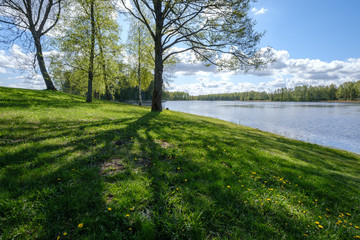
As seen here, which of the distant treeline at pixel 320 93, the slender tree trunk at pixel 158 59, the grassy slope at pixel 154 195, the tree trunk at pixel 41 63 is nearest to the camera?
the grassy slope at pixel 154 195

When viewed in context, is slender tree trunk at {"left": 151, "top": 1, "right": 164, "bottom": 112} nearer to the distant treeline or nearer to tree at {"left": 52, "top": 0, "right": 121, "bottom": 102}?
tree at {"left": 52, "top": 0, "right": 121, "bottom": 102}

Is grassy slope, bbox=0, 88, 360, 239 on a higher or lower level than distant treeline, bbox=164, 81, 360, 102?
lower

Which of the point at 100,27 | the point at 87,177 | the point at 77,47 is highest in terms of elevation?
the point at 100,27

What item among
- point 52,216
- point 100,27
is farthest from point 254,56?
point 100,27

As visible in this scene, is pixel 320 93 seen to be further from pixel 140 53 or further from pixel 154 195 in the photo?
pixel 154 195

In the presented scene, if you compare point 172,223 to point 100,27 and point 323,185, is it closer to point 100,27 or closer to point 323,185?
point 323,185

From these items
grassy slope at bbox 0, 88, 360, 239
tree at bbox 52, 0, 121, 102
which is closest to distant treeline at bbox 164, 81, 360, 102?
tree at bbox 52, 0, 121, 102

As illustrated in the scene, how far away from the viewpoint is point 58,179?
370 centimetres

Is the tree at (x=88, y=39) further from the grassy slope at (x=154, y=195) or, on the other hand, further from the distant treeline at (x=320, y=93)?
the distant treeline at (x=320, y=93)

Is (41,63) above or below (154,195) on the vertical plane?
above

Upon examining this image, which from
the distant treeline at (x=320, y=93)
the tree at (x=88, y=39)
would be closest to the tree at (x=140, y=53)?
the tree at (x=88, y=39)

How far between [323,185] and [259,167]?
1.95 metres

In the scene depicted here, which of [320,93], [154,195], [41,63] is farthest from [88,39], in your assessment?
[320,93]

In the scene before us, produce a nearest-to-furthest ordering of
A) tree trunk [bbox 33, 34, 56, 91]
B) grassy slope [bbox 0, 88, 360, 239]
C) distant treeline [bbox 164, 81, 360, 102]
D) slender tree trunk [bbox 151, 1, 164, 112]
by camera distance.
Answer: grassy slope [bbox 0, 88, 360, 239], slender tree trunk [bbox 151, 1, 164, 112], tree trunk [bbox 33, 34, 56, 91], distant treeline [bbox 164, 81, 360, 102]
